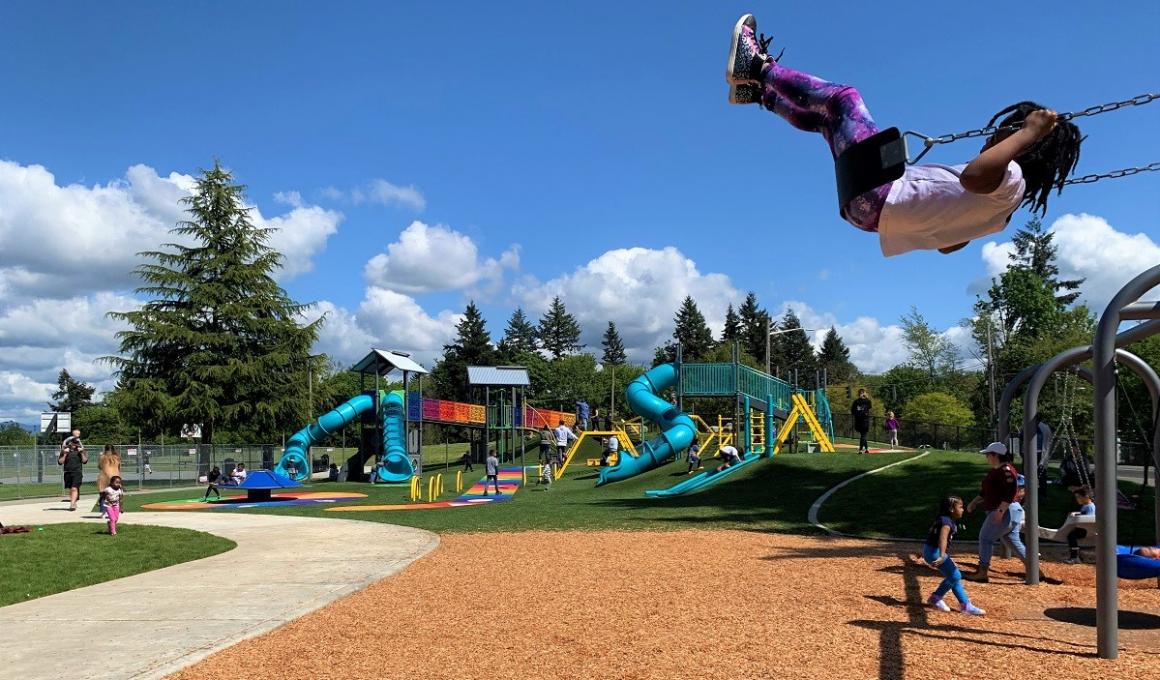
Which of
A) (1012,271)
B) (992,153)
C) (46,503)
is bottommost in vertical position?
(46,503)

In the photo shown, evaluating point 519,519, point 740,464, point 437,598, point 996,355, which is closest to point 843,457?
point 740,464

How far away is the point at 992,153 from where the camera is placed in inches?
122

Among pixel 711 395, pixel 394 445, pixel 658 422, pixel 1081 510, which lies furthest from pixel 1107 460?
pixel 394 445

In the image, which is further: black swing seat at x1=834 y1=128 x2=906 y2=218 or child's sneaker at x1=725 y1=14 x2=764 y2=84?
child's sneaker at x1=725 y1=14 x2=764 y2=84

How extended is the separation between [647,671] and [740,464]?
19.1 meters

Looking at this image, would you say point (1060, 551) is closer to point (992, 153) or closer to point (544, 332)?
point (992, 153)

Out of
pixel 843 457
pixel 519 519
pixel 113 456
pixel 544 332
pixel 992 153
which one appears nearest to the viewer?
pixel 992 153

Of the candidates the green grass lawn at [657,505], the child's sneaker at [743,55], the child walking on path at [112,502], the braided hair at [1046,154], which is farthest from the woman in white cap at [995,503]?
the child walking on path at [112,502]

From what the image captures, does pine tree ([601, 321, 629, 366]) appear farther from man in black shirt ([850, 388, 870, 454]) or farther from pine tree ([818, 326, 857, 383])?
man in black shirt ([850, 388, 870, 454])

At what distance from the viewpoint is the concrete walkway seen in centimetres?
642

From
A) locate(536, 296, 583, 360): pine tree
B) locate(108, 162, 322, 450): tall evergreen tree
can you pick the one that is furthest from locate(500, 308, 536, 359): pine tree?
locate(108, 162, 322, 450): tall evergreen tree

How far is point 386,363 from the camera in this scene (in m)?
37.6

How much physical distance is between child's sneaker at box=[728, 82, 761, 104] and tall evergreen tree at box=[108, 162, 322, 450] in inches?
1706

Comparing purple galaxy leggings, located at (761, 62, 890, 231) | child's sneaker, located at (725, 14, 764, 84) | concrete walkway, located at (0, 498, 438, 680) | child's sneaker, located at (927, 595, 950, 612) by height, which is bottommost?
concrete walkway, located at (0, 498, 438, 680)
